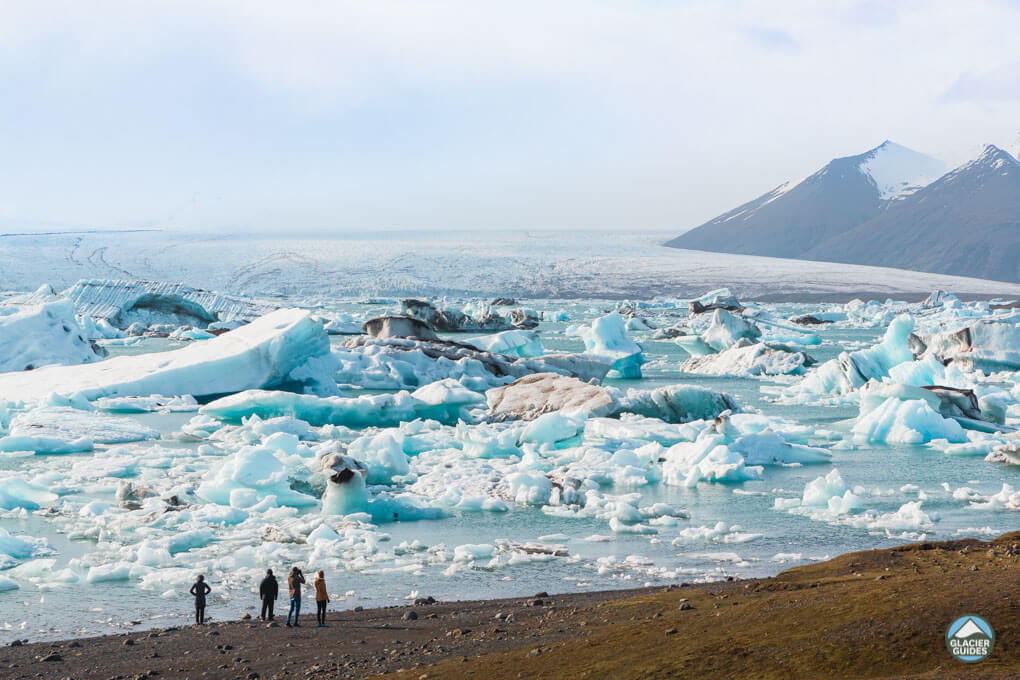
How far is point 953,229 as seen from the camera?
98.8m

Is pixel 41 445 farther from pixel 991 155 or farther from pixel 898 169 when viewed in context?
pixel 898 169

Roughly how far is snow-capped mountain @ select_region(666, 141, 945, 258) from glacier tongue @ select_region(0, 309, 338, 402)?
9200cm

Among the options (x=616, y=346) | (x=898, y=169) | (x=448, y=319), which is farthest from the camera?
(x=898, y=169)

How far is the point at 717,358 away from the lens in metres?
24.1

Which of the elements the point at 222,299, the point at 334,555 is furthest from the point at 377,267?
the point at 334,555

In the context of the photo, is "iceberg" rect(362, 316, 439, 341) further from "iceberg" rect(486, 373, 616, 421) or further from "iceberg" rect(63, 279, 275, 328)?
"iceberg" rect(63, 279, 275, 328)

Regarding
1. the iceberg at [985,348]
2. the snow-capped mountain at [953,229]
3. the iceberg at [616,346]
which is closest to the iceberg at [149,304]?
the iceberg at [616,346]

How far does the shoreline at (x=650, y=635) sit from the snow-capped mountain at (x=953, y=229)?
93.6 metres

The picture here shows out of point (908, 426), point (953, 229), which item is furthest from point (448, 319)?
point (953, 229)

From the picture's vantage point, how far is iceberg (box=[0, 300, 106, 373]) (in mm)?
22031

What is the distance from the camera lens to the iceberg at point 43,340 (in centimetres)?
2203

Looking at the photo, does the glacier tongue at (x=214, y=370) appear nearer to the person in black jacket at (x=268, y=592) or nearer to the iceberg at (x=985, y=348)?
the person in black jacket at (x=268, y=592)

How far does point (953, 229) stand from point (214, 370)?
94.2 meters

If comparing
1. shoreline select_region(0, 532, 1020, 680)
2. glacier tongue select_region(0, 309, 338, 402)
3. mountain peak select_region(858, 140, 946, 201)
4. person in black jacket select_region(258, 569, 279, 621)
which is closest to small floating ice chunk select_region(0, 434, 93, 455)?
glacier tongue select_region(0, 309, 338, 402)
